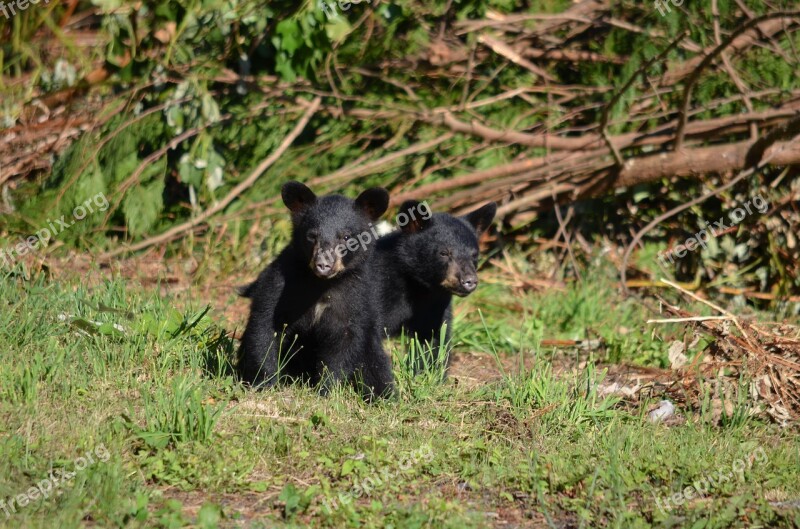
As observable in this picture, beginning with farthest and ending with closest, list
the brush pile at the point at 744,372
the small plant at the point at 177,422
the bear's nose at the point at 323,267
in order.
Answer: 1. the brush pile at the point at 744,372
2. the bear's nose at the point at 323,267
3. the small plant at the point at 177,422

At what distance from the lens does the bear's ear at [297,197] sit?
543 centimetres

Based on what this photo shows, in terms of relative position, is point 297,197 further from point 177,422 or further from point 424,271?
point 177,422

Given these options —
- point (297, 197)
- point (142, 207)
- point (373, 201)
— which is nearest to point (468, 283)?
point (373, 201)

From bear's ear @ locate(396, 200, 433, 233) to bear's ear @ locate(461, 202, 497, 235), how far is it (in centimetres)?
38

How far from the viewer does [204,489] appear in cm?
389

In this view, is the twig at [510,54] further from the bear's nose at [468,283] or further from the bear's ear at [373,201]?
the bear's ear at [373,201]

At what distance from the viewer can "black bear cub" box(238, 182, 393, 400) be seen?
16.9 ft

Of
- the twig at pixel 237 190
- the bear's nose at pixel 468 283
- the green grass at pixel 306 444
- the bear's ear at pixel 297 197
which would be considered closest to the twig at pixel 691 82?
the bear's nose at pixel 468 283

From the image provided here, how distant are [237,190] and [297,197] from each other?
2834 mm

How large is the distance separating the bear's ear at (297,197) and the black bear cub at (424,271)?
0.74 m

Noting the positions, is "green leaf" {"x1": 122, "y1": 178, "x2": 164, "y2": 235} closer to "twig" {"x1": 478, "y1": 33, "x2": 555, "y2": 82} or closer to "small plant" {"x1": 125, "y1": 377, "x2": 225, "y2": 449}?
"twig" {"x1": 478, "y1": 33, "x2": 555, "y2": 82}

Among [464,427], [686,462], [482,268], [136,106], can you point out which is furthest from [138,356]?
[482,268]

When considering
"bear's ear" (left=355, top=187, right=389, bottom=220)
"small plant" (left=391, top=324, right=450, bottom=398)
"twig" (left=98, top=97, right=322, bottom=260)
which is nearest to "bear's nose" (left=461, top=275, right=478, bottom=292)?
"small plant" (left=391, top=324, right=450, bottom=398)

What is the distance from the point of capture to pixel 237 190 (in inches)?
322
